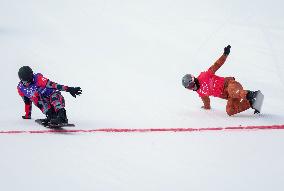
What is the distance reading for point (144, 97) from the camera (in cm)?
1024

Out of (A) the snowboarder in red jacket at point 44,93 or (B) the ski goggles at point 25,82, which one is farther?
(B) the ski goggles at point 25,82

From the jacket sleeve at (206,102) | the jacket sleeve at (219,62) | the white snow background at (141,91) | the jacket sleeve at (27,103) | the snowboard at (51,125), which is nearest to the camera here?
the white snow background at (141,91)

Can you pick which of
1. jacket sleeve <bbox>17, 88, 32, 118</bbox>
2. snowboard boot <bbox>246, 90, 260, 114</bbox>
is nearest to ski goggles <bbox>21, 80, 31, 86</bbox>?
jacket sleeve <bbox>17, 88, 32, 118</bbox>

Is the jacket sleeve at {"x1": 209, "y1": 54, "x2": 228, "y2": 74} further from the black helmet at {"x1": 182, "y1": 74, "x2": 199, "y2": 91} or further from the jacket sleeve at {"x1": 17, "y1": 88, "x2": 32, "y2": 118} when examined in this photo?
the jacket sleeve at {"x1": 17, "y1": 88, "x2": 32, "y2": 118}

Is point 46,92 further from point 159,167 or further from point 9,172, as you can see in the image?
point 159,167

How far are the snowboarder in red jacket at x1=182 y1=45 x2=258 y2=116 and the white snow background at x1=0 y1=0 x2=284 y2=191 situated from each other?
0.72ft

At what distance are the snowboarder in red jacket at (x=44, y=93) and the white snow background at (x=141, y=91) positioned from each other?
363 mm

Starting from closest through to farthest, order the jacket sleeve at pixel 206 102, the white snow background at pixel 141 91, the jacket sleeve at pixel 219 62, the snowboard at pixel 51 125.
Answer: the white snow background at pixel 141 91 < the snowboard at pixel 51 125 < the jacket sleeve at pixel 219 62 < the jacket sleeve at pixel 206 102

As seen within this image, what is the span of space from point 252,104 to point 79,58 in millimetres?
8032

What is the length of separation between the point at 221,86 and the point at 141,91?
292 centimetres

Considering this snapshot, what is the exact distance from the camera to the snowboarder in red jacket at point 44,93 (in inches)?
286

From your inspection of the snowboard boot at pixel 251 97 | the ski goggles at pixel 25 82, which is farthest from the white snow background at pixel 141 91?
the ski goggles at pixel 25 82

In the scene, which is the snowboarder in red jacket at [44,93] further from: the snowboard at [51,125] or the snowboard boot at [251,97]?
the snowboard boot at [251,97]

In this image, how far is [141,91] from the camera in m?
10.8
